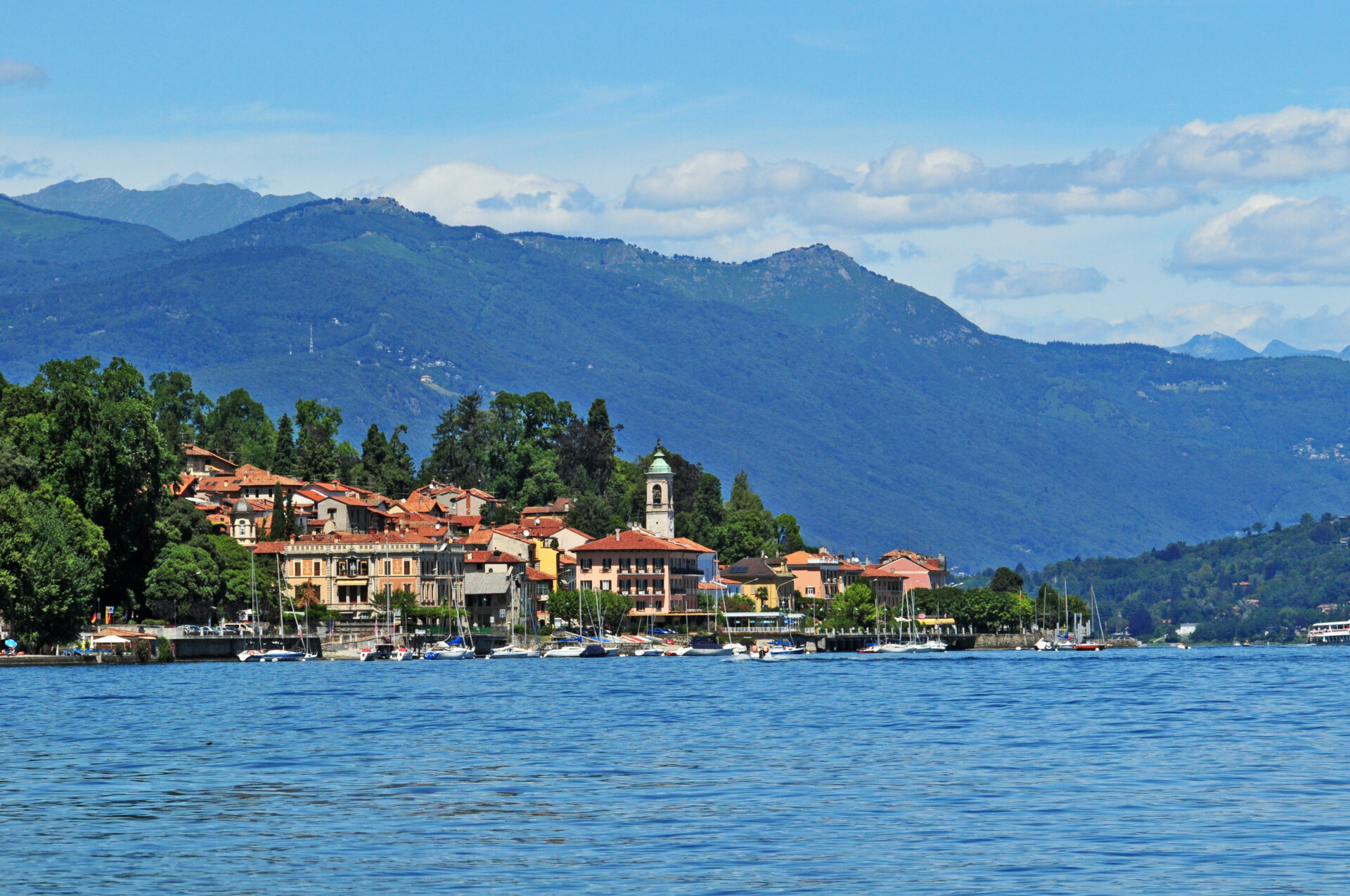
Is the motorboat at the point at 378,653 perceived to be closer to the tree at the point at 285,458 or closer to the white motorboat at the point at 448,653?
the white motorboat at the point at 448,653

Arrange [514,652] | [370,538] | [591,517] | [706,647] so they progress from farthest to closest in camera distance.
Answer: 1. [591,517]
2. [706,647]
3. [370,538]
4. [514,652]

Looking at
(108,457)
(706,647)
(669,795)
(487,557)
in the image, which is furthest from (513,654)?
(669,795)

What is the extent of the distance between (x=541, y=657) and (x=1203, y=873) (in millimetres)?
121396

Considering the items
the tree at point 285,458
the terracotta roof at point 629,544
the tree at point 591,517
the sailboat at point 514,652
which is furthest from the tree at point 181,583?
the tree at point 591,517

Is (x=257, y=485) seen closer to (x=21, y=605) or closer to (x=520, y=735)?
(x=21, y=605)

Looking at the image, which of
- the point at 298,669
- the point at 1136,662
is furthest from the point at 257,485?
the point at 1136,662

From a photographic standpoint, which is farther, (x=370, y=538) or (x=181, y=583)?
(x=370, y=538)

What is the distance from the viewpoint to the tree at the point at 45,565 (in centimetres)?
9588

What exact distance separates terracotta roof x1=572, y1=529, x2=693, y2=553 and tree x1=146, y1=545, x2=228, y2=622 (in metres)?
59.9

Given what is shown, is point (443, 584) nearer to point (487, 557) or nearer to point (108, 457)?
point (487, 557)

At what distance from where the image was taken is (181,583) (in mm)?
118875

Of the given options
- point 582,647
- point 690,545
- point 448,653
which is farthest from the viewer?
point 690,545

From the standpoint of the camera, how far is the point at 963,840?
1189 inches

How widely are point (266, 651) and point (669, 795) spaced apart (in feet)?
303
